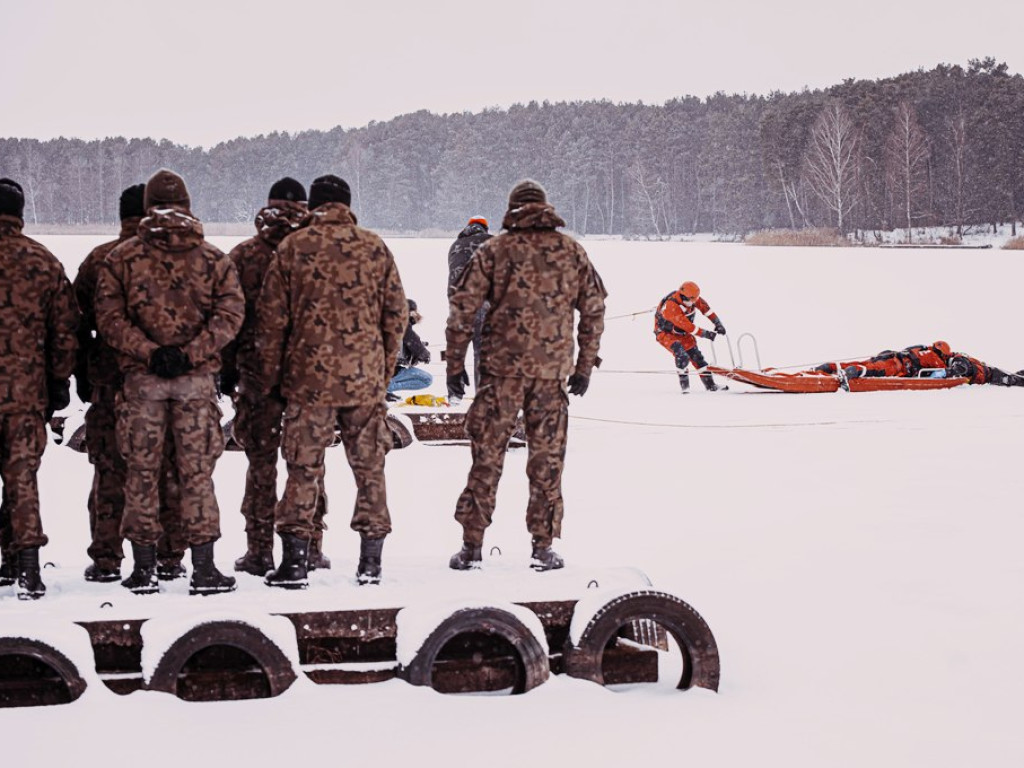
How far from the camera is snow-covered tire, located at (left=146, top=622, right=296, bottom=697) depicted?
4.36 meters

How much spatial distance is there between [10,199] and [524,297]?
6.66ft

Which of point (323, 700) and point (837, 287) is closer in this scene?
point (323, 700)

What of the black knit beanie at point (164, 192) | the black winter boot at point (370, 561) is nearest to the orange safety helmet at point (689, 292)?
the black winter boot at point (370, 561)

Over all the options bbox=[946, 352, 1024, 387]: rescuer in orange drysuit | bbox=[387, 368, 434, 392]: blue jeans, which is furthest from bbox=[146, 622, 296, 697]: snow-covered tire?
bbox=[946, 352, 1024, 387]: rescuer in orange drysuit

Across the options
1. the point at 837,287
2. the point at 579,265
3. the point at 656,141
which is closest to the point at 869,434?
the point at 579,265

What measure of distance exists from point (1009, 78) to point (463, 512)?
70.1 metres

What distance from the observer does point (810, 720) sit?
14.9 ft

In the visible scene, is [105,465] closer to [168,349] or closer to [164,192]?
[168,349]

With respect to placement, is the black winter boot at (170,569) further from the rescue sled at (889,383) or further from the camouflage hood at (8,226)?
the rescue sled at (889,383)

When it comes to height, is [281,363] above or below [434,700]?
above

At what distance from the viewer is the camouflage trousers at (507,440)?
209 inches

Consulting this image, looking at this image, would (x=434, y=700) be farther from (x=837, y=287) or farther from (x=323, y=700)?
(x=837, y=287)

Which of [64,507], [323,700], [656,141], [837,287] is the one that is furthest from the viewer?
[656,141]

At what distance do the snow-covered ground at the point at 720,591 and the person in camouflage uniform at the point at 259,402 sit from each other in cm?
36
